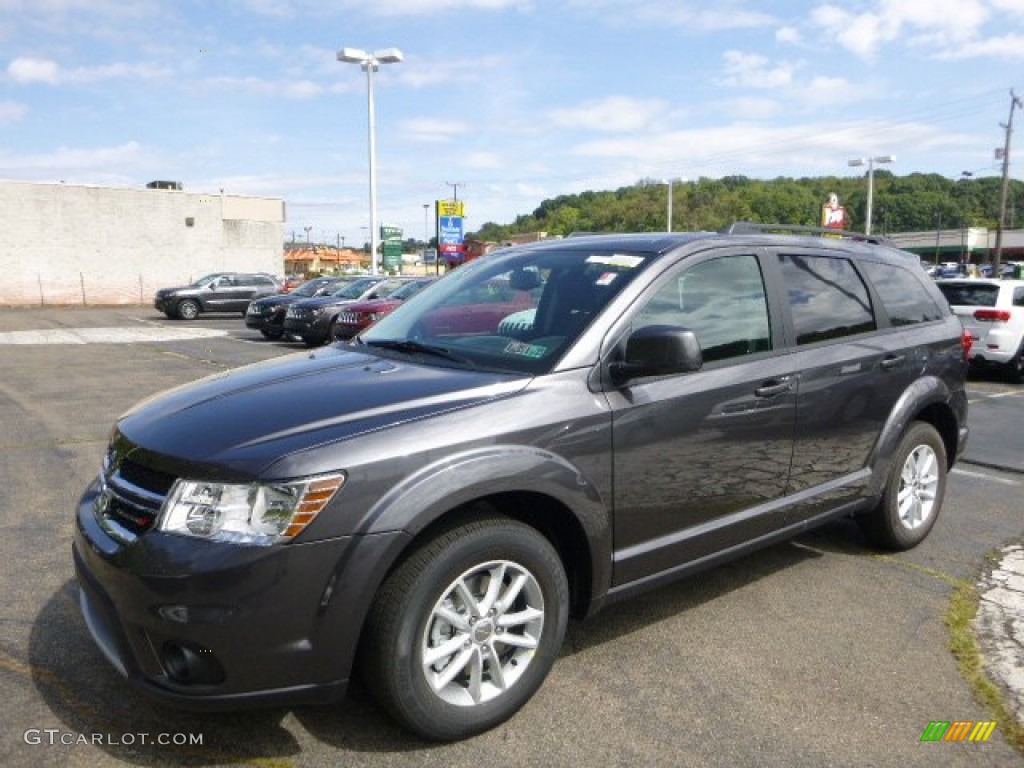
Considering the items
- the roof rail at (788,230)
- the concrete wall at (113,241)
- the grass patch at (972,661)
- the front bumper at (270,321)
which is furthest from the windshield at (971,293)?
the concrete wall at (113,241)

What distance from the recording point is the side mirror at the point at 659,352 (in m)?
2.91

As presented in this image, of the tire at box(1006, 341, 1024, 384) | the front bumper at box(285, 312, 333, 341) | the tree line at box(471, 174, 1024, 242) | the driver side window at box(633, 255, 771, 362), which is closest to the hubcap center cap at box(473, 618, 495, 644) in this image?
the driver side window at box(633, 255, 771, 362)

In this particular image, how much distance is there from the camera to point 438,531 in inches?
104

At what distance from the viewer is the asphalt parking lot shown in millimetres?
2664

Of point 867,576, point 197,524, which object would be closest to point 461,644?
point 197,524

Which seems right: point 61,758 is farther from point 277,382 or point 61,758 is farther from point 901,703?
point 901,703

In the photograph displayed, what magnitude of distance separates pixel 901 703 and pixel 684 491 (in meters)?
1.09

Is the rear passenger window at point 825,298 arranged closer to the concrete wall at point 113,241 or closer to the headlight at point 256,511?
the headlight at point 256,511

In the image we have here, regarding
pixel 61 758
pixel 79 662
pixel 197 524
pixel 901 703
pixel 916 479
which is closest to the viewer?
pixel 197 524

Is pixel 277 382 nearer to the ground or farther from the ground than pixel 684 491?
farther from the ground

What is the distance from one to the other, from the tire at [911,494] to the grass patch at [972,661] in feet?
1.53

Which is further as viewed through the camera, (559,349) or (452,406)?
(559,349)

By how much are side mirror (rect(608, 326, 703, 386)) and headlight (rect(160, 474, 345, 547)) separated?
119 centimetres

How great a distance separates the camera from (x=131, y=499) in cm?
261
